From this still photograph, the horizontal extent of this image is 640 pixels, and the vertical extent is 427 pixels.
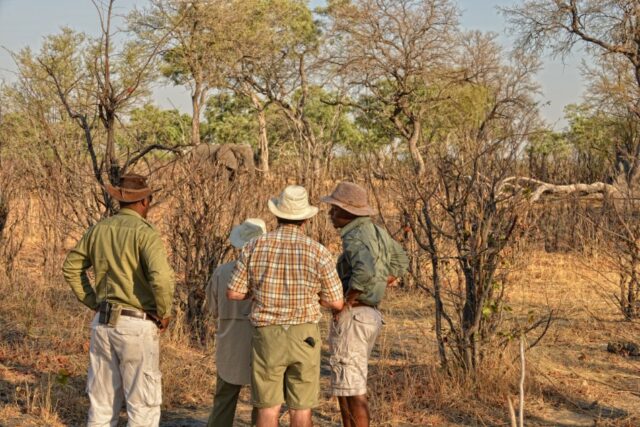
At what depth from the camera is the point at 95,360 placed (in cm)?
471

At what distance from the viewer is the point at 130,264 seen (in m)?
4.66

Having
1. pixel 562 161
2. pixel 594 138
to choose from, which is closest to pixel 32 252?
pixel 562 161

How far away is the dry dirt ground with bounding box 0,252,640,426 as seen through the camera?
6.10m

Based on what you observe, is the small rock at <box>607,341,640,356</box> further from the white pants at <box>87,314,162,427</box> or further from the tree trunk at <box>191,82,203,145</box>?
the tree trunk at <box>191,82,203,145</box>

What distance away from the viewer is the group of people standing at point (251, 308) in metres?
4.46

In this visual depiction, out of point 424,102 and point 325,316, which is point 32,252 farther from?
point 424,102

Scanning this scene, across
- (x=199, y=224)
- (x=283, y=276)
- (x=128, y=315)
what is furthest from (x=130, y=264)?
(x=199, y=224)

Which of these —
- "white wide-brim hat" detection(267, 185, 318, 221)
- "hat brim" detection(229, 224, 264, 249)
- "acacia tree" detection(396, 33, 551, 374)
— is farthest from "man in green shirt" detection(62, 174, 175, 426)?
"acacia tree" detection(396, 33, 551, 374)

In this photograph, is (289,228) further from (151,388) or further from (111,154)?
(111,154)

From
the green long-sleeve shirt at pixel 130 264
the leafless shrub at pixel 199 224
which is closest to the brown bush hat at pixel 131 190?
the green long-sleeve shirt at pixel 130 264

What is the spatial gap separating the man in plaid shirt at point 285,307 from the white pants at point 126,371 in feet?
1.91

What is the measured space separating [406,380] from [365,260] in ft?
5.75

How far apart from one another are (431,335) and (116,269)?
4.72 m

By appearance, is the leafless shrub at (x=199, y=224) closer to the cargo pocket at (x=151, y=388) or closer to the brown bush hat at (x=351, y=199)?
→ the brown bush hat at (x=351, y=199)
